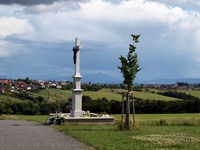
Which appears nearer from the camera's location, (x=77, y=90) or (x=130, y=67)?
(x=130, y=67)

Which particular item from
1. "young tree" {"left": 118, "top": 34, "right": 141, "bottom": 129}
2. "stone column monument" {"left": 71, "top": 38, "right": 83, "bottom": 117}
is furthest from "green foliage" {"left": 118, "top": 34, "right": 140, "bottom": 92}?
"stone column monument" {"left": 71, "top": 38, "right": 83, "bottom": 117}

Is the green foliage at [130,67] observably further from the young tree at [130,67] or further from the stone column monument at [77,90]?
the stone column monument at [77,90]

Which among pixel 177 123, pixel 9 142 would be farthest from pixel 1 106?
pixel 9 142

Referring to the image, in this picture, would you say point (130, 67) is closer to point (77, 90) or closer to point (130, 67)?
point (130, 67)

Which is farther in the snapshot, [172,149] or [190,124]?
[190,124]

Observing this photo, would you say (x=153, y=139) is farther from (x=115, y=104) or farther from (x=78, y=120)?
(x=115, y=104)

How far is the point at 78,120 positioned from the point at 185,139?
1153 centimetres

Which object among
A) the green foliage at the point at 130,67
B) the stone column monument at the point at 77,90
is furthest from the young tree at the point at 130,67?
the stone column monument at the point at 77,90

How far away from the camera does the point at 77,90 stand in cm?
2933

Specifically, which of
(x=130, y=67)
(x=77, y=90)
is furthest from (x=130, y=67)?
(x=77, y=90)

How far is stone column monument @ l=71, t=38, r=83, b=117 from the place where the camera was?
2942 centimetres

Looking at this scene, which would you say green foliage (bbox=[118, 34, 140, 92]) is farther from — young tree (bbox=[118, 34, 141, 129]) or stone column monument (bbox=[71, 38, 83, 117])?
stone column monument (bbox=[71, 38, 83, 117])

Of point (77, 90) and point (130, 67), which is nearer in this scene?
point (130, 67)

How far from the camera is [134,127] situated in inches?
912
